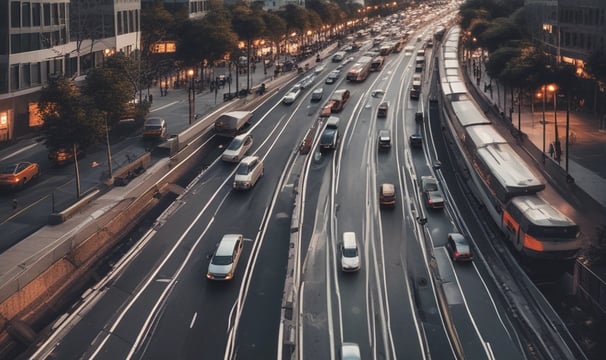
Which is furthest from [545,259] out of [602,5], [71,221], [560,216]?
[602,5]

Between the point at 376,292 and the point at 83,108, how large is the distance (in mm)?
24207

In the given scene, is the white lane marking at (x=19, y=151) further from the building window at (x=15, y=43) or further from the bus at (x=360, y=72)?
the bus at (x=360, y=72)

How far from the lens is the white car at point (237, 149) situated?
5031 cm

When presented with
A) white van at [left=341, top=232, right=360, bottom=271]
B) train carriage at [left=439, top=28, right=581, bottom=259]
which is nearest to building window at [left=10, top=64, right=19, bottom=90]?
white van at [left=341, top=232, right=360, bottom=271]

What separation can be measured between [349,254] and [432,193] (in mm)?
11705

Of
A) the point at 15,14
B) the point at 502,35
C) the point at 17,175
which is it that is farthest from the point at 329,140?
the point at 502,35

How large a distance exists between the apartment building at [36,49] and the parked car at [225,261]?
25962 mm

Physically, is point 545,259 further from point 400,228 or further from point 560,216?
point 400,228

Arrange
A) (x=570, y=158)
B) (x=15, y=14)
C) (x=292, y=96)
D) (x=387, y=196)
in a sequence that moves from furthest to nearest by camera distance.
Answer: (x=292, y=96), (x=15, y=14), (x=570, y=158), (x=387, y=196)

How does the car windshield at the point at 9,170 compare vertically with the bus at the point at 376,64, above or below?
below

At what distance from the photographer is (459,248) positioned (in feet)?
114

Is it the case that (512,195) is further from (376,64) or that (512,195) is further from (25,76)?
(376,64)

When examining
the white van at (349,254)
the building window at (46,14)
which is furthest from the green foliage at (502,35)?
the building window at (46,14)

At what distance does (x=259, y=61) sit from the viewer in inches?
4739
